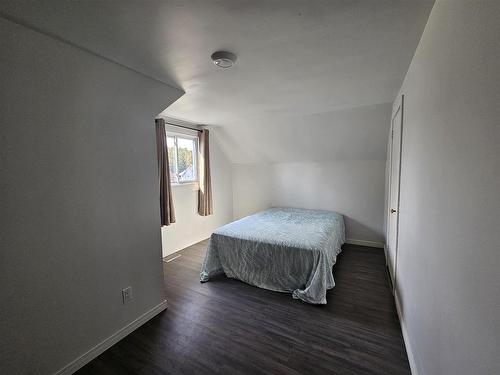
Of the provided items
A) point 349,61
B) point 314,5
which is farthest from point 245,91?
point 314,5

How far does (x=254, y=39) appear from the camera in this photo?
1378 mm

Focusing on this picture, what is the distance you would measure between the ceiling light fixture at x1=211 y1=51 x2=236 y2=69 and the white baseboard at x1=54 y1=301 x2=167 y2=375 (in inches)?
86.8

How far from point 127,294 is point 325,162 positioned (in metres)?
3.44

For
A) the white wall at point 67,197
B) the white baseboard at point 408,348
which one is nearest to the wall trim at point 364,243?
the white baseboard at point 408,348

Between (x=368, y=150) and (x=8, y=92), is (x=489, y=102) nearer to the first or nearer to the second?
(x=8, y=92)

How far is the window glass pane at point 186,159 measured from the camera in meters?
3.75

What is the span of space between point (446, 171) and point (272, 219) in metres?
2.62

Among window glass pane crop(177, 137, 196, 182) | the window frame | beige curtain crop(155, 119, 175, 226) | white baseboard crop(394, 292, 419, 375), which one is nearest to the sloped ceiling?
beige curtain crop(155, 119, 175, 226)

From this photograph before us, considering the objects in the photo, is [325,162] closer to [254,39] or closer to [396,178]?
[396,178]

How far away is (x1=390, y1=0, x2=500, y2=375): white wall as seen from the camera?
2.10 ft

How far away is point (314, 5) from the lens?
1.10 m

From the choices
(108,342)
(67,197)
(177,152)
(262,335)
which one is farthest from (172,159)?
(262,335)

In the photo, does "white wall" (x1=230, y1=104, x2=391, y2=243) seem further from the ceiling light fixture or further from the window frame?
the ceiling light fixture

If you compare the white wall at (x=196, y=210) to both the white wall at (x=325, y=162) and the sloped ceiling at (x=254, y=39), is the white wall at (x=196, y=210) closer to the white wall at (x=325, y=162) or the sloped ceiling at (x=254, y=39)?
the white wall at (x=325, y=162)
